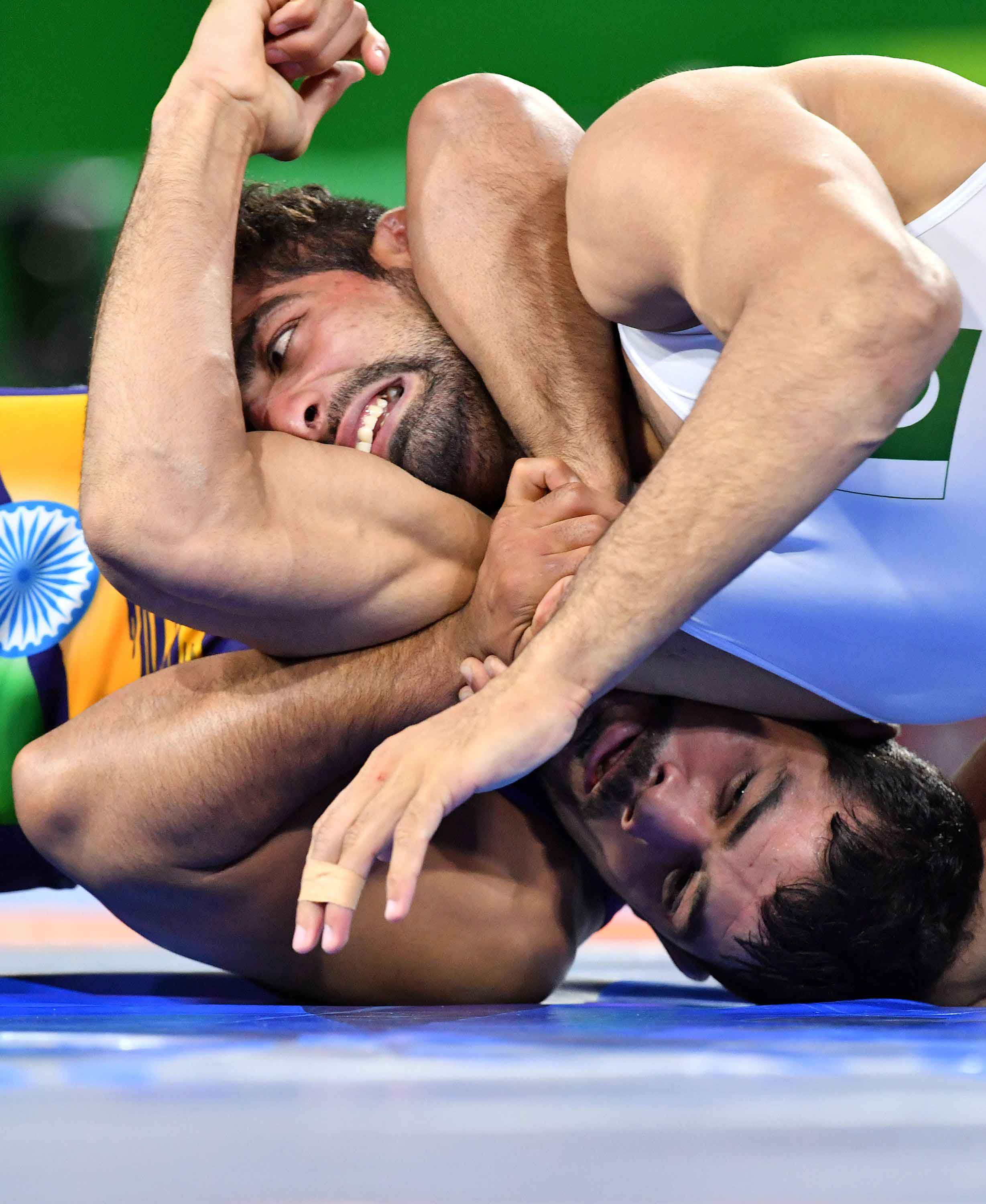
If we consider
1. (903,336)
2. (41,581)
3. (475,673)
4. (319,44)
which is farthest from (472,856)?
(319,44)

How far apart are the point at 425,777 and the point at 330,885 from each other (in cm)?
11

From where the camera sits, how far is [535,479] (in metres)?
1.55

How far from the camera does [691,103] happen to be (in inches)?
47.3

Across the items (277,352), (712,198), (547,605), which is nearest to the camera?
(712,198)

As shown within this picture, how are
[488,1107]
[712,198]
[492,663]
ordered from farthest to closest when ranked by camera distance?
1. [492,663]
2. [712,198]
3. [488,1107]

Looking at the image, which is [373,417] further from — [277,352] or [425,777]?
[425,777]

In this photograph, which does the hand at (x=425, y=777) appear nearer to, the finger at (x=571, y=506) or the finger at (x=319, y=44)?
the finger at (x=571, y=506)

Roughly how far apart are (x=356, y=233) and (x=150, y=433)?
0.84 metres

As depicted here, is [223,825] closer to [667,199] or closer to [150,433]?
[150,433]

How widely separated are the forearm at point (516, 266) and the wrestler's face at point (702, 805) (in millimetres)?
308

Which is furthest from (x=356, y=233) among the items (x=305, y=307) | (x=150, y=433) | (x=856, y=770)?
(x=856, y=770)

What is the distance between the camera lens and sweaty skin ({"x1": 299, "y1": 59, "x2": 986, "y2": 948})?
97cm

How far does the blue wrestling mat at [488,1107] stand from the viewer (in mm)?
667

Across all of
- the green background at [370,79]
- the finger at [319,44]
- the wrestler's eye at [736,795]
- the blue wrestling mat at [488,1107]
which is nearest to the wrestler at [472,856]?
the wrestler's eye at [736,795]
